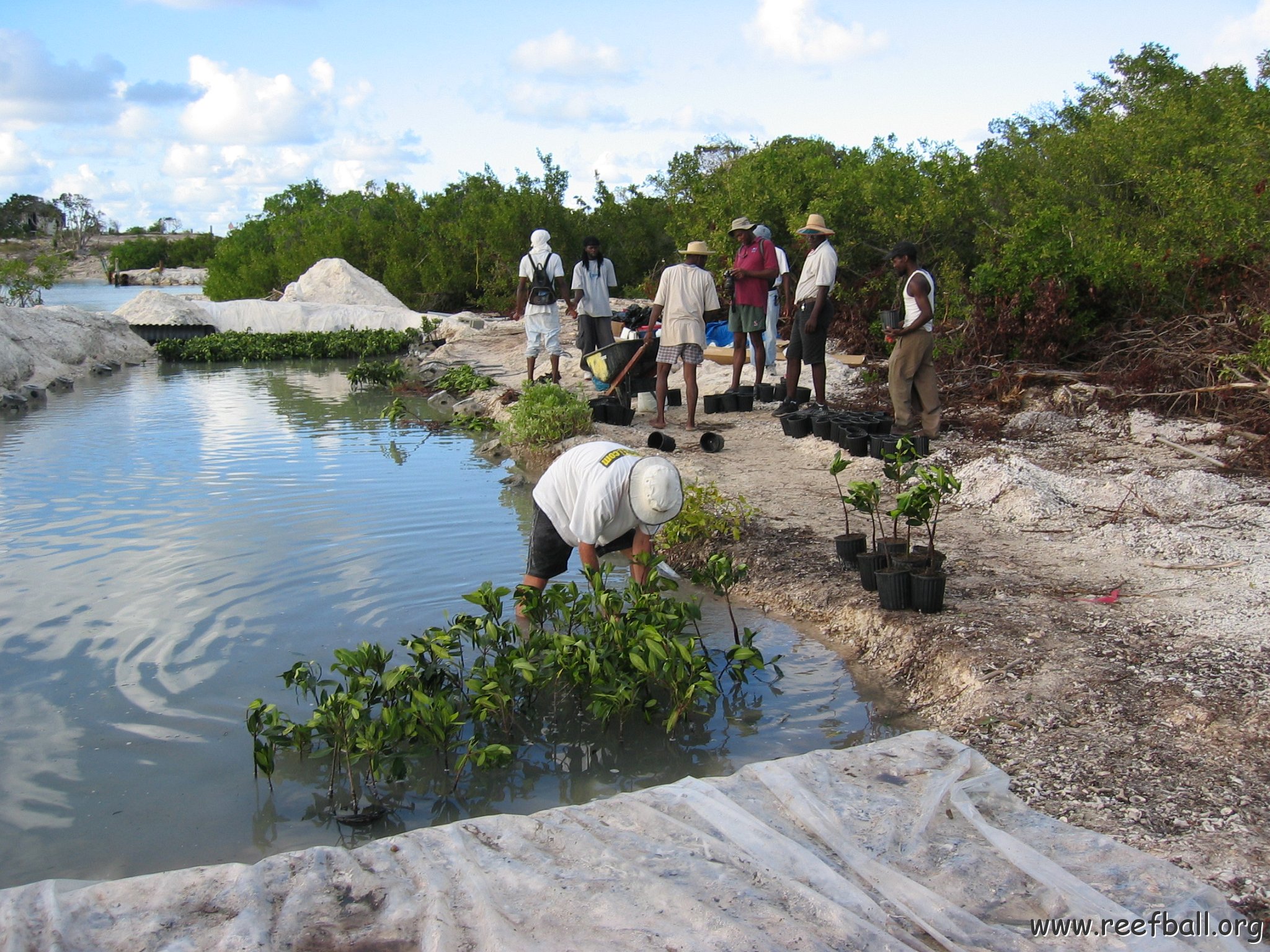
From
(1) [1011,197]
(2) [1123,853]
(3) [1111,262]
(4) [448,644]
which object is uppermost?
(1) [1011,197]

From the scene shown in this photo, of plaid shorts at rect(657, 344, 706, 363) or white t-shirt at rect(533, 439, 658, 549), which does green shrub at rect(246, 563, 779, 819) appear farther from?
plaid shorts at rect(657, 344, 706, 363)

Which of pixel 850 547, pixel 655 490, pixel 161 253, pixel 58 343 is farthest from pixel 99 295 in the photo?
pixel 655 490

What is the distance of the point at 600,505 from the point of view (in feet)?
14.8

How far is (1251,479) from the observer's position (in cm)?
721

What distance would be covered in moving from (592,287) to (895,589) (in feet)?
21.7

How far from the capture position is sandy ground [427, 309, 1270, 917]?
11.7ft

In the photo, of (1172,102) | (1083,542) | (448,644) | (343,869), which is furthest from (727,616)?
(1172,102)

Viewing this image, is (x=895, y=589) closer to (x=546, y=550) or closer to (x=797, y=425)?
(x=546, y=550)

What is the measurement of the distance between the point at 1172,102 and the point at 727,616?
33.8 feet

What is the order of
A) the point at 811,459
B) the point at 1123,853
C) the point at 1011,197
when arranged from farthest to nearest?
1. the point at 1011,197
2. the point at 811,459
3. the point at 1123,853

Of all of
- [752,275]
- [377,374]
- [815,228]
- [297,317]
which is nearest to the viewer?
[815,228]

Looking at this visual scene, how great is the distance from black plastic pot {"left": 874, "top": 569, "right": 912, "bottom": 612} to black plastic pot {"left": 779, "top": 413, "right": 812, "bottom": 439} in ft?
13.6

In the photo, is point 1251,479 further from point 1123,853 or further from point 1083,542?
point 1123,853

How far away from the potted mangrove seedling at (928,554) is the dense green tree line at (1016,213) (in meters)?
5.61
